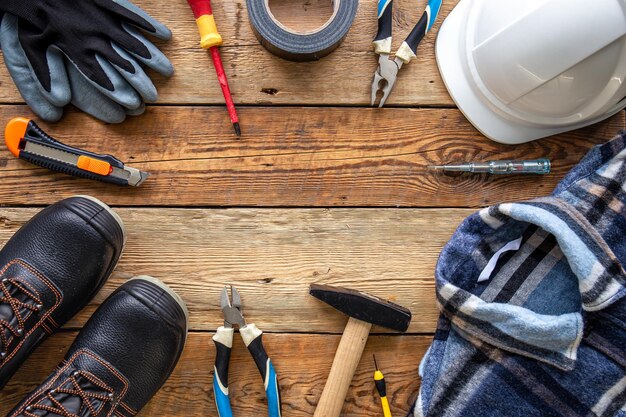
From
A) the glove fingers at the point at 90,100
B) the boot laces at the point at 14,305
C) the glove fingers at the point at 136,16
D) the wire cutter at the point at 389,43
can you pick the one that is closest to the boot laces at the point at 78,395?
the boot laces at the point at 14,305

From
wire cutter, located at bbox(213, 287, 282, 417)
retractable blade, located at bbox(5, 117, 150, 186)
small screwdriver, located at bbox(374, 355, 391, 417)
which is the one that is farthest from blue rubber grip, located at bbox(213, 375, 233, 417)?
retractable blade, located at bbox(5, 117, 150, 186)

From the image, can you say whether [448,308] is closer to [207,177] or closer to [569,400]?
[569,400]

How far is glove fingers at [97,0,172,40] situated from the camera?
2.79ft

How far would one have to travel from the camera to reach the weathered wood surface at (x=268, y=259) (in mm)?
931

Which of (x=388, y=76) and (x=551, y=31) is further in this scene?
(x=388, y=76)

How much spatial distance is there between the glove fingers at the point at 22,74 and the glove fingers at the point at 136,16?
0.16 meters

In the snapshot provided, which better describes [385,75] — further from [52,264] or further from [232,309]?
[52,264]

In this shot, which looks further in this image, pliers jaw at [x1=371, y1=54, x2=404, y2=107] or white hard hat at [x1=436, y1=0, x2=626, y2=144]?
pliers jaw at [x1=371, y1=54, x2=404, y2=107]

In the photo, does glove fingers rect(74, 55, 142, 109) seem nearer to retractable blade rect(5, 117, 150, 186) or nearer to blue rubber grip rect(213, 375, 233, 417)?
retractable blade rect(5, 117, 150, 186)

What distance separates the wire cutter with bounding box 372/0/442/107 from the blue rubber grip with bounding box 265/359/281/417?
0.52m

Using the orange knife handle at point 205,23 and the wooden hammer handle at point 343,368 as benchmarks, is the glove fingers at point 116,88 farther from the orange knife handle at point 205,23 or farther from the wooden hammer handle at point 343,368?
the wooden hammer handle at point 343,368

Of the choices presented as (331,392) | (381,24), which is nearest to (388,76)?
(381,24)

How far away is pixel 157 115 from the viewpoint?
0.93 metres

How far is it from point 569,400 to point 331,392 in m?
0.38
